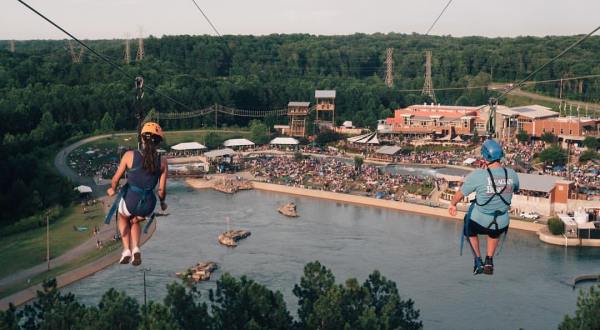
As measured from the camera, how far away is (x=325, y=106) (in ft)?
184

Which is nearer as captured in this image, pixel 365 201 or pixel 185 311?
pixel 185 311

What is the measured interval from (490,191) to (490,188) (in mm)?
30

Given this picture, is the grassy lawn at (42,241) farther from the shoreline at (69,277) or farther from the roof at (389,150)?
the roof at (389,150)

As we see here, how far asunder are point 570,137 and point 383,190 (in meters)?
13.4

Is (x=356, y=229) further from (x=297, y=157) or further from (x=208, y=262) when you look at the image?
(x=297, y=157)

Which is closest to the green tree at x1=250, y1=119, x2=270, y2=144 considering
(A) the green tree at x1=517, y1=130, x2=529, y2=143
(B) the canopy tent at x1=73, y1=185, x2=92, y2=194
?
(A) the green tree at x1=517, y1=130, x2=529, y2=143

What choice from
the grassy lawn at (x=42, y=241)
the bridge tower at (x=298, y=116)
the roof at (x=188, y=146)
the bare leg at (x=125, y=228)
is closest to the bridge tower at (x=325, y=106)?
the bridge tower at (x=298, y=116)

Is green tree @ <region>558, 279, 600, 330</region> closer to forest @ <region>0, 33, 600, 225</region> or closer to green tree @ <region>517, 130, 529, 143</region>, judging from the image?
forest @ <region>0, 33, 600, 225</region>

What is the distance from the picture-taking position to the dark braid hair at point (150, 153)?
5941 mm

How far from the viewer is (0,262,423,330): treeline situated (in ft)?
50.5

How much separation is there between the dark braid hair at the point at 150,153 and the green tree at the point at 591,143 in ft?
129

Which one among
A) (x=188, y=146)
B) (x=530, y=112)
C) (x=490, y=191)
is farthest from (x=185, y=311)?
(x=530, y=112)

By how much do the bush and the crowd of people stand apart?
718 centimetres

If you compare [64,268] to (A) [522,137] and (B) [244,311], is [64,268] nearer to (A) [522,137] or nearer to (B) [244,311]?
(B) [244,311]
